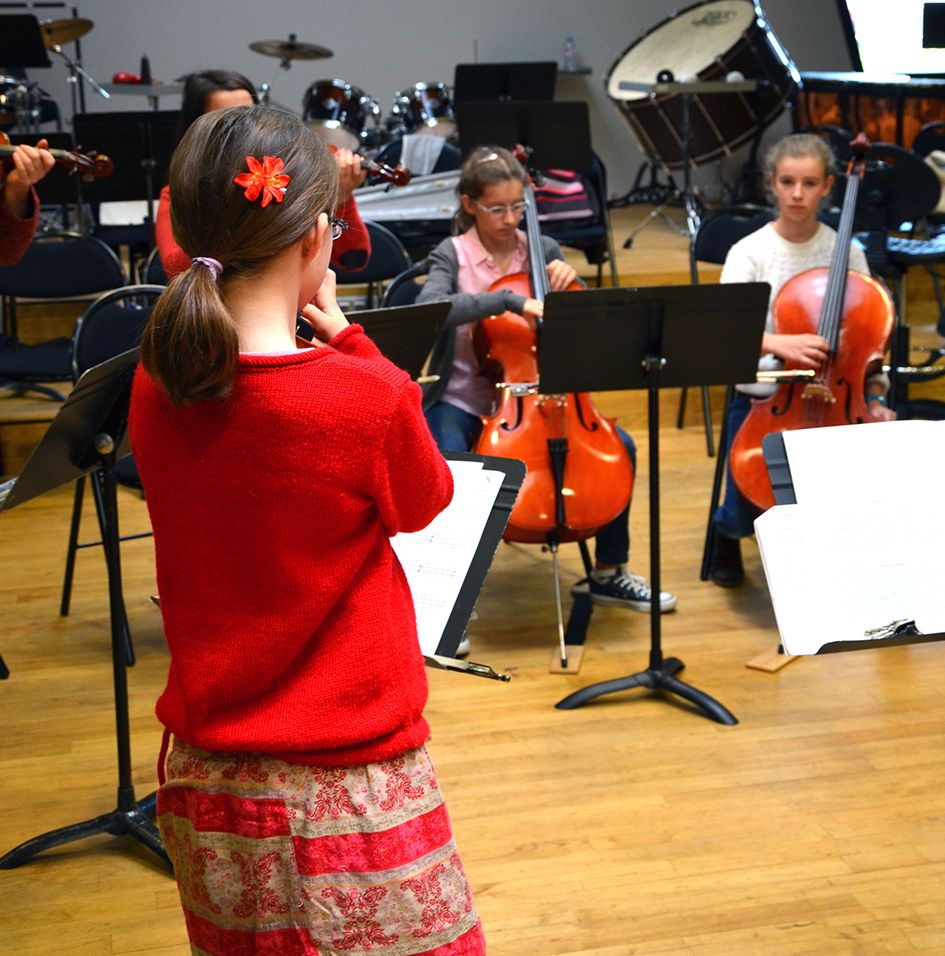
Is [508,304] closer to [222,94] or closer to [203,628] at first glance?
[222,94]

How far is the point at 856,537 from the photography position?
1.31m

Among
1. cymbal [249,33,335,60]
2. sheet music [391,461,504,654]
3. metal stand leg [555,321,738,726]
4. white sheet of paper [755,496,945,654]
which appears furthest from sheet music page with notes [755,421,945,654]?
cymbal [249,33,335,60]

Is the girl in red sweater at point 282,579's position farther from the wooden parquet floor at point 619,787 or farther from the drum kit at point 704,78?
the drum kit at point 704,78

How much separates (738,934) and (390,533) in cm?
112

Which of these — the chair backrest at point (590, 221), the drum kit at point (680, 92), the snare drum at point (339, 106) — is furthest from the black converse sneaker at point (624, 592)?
the snare drum at point (339, 106)

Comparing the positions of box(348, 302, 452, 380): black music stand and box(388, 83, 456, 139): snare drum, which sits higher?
box(388, 83, 456, 139): snare drum

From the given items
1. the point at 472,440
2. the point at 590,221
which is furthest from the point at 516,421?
the point at 590,221

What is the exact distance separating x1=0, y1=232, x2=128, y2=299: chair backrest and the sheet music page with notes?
3115 millimetres

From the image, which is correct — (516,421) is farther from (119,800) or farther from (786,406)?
(119,800)

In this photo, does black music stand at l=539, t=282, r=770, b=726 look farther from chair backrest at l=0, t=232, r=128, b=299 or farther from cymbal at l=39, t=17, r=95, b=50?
cymbal at l=39, t=17, r=95, b=50

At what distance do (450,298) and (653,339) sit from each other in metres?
0.66

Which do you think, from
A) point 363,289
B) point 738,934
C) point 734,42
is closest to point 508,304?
point 738,934

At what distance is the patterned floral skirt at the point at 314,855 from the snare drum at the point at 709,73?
228 inches

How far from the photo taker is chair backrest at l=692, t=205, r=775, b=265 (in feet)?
12.9
